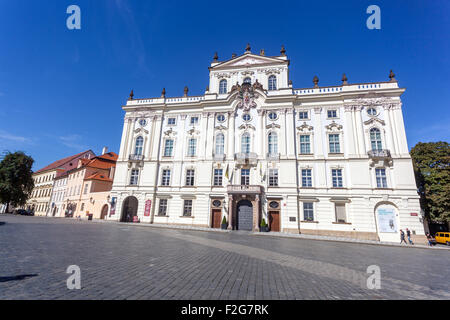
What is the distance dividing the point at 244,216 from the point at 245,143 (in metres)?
9.76

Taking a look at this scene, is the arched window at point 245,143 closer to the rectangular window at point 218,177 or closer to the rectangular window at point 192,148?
the rectangular window at point 218,177

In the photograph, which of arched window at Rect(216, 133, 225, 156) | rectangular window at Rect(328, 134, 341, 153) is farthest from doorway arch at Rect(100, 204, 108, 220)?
rectangular window at Rect(328, 134, 341, 153)

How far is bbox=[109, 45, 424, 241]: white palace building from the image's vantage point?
24172mm

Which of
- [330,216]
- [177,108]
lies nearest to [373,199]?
[330,216]

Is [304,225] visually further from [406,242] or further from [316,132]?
[316,132]

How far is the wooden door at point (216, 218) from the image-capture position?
27033mm

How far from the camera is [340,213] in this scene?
24438mm

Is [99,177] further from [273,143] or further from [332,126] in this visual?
[332,126]

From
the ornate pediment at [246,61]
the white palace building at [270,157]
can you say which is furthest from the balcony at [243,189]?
the ornate pediment at [246,61]

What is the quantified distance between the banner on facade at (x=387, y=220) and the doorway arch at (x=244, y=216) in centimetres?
1432

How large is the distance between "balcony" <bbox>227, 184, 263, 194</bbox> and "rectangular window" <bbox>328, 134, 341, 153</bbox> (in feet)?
34.3

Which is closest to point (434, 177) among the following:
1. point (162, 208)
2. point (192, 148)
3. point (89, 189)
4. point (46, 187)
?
point (192, 148)
